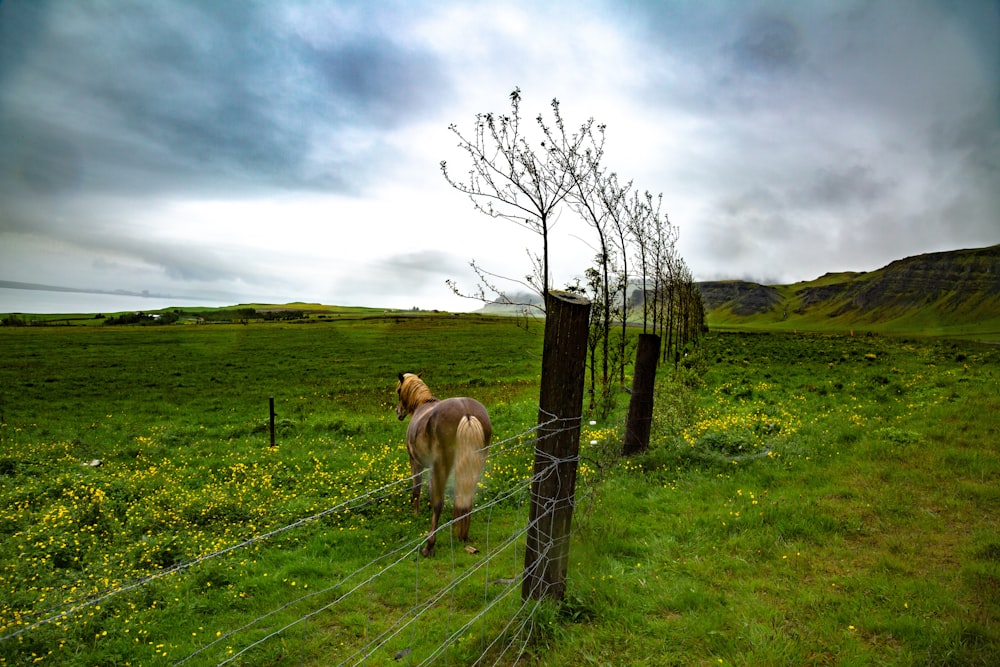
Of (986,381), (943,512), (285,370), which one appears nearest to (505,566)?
(943,512)

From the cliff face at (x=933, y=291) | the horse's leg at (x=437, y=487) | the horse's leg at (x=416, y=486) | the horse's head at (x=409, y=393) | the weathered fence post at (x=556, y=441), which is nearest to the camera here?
the weathered fence post at (x=556, y=441)

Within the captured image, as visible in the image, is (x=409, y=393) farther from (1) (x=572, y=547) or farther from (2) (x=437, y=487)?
(1) (x=572, y=547)

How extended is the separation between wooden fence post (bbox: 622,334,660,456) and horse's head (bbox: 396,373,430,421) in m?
4.27

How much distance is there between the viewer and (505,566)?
6000 millimetres

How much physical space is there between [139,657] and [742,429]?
36.2 ft

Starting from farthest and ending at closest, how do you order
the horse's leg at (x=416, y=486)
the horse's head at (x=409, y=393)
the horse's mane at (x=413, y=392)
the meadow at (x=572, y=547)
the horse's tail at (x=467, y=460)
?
the horse's head at (x=409, y=393) → the horse's mane at (x=413, y=392) → the horse's leg at (x=416, y=486) → the horse's tail at (x=467, y=460) → the meadow at (x=572, y=547)

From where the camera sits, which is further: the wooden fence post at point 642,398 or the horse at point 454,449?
the wooden fence post at point 642,398

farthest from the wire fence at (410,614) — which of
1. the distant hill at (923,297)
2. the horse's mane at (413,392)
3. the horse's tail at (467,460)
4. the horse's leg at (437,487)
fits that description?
the distant hill at (923,297)

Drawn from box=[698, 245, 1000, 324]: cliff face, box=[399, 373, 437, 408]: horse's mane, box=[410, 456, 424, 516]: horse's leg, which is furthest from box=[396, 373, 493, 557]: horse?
box=[698, 245, 1000, 324]: cliff face

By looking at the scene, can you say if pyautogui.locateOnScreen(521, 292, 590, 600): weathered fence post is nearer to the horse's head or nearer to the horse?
the horse

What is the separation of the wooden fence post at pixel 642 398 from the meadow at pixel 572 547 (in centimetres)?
37

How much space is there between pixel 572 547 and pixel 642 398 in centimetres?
469

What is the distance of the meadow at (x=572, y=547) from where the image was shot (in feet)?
13.3

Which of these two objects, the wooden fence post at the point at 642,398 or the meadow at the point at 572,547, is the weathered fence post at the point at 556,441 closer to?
the meadow at the point at 572,547
